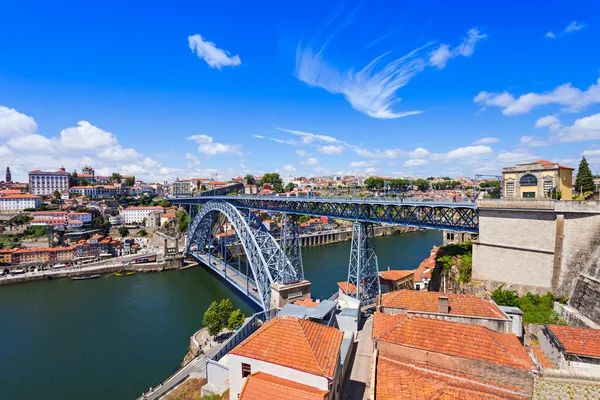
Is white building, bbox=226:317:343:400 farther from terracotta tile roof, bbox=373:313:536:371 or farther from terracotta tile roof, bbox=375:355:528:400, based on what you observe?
terracotta tile roof, bbox=373:313:536:371

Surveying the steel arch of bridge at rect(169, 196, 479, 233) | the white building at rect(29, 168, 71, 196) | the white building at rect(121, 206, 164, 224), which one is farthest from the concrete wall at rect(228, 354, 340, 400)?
the white building at rect(29, 168, 71, 196)

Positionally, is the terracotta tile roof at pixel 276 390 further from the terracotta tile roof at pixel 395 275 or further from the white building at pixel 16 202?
the white building at pixel 16 202

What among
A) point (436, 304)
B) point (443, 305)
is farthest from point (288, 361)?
point (436, 304)

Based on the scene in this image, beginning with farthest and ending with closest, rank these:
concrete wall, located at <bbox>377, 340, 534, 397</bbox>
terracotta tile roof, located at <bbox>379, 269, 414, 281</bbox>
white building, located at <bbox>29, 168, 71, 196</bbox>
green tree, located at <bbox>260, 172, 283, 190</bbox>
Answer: green tree, located at <bbox>260, 172, 283, 190</bbox> < white building, located at <bbox>29, 168, 71, 196</bbox> < terracotta tile roof, located at <bbox>379, 269, 414, 281</bbox> < concrete wall, located at <bbox>377, 340, 534, 397</bbox>

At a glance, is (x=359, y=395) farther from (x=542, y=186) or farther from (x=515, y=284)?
(x=542, y=186)

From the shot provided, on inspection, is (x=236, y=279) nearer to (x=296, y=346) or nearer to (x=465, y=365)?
(x=296, y=346)
